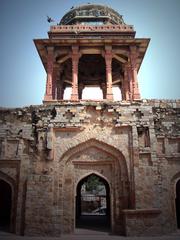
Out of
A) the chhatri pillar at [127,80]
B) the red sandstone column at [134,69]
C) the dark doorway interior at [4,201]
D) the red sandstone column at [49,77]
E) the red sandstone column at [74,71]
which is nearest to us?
the red sandstone column at [74,71]

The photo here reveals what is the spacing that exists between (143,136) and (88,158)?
2614 mm

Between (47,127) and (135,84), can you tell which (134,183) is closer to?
(47,127)

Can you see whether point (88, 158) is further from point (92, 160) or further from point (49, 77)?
point (49, 77)

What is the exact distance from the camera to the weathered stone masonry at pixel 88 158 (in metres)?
9.49

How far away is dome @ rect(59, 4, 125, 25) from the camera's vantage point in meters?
15.5

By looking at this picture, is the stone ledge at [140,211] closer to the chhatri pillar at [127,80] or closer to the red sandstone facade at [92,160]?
the red sandstone facade at [92,160]

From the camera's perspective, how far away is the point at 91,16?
50.9 ft

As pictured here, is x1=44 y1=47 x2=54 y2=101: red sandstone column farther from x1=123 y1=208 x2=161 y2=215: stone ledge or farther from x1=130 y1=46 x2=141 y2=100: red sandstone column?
x1=123 y1=208 x2=161 y2=215: stone ledge

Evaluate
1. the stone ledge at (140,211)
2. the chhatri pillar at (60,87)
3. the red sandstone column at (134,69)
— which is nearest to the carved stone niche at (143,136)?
the red sandstone column at (134,69)

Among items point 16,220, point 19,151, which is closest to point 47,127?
point 19,151

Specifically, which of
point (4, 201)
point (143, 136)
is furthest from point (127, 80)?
point (4, 201)

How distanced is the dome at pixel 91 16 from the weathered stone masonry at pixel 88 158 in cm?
731

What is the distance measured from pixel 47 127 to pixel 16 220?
401 cm

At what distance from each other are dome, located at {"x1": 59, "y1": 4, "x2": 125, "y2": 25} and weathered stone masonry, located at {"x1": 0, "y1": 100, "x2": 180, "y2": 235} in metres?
7.31
